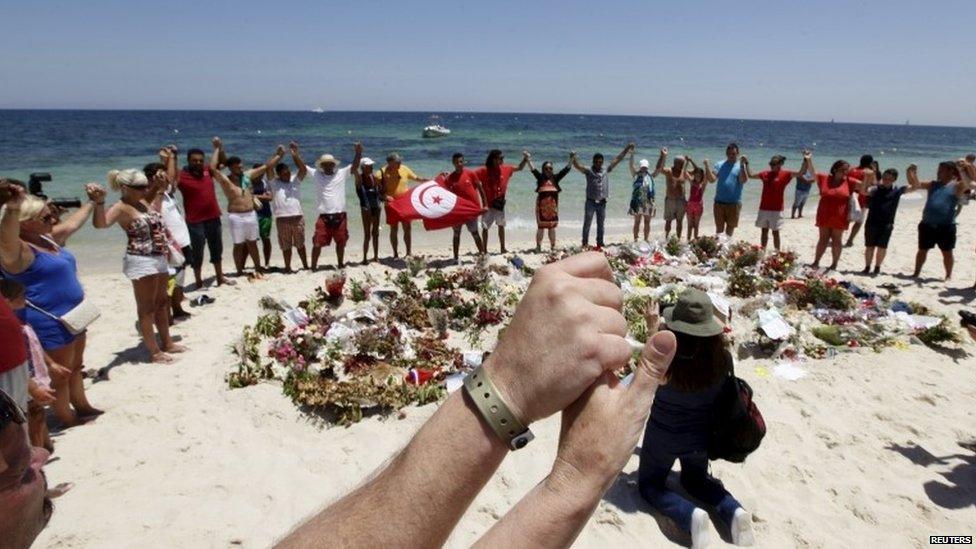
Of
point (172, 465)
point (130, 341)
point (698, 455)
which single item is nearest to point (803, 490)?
Result: point (698, 455)

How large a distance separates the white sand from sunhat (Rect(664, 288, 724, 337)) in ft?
5.17

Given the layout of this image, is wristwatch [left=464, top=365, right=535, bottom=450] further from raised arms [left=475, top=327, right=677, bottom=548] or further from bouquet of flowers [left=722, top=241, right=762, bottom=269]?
bouquet of flowers [left=722, top=241, right=762, bottom=269]

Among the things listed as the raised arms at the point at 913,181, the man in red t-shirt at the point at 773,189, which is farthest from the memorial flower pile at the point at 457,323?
the raised arms at the point at 913,181

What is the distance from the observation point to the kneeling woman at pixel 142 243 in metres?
5.79

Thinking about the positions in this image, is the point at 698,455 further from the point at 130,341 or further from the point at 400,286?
the point at 130,341

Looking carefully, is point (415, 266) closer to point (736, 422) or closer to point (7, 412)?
point (736, 422)

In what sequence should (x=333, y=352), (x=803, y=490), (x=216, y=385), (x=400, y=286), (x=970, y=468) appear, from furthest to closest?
(x=400, y=286)
(x=333, y=352)
(x=216, y=385)
(x=970, y=468)
(x=803, y=490)

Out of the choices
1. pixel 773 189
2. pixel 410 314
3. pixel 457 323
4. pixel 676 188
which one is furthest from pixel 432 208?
pixel 773 189

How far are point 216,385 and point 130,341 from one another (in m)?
2.12

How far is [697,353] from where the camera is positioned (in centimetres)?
348

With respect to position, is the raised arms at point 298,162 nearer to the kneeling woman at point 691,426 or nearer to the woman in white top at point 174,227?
the woman in white top at point 174,227

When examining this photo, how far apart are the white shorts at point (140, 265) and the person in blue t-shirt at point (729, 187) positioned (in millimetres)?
9510

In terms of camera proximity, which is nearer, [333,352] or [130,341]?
[333,352]

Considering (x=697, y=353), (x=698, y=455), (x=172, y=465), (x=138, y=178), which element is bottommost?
(x=172, y=465)
